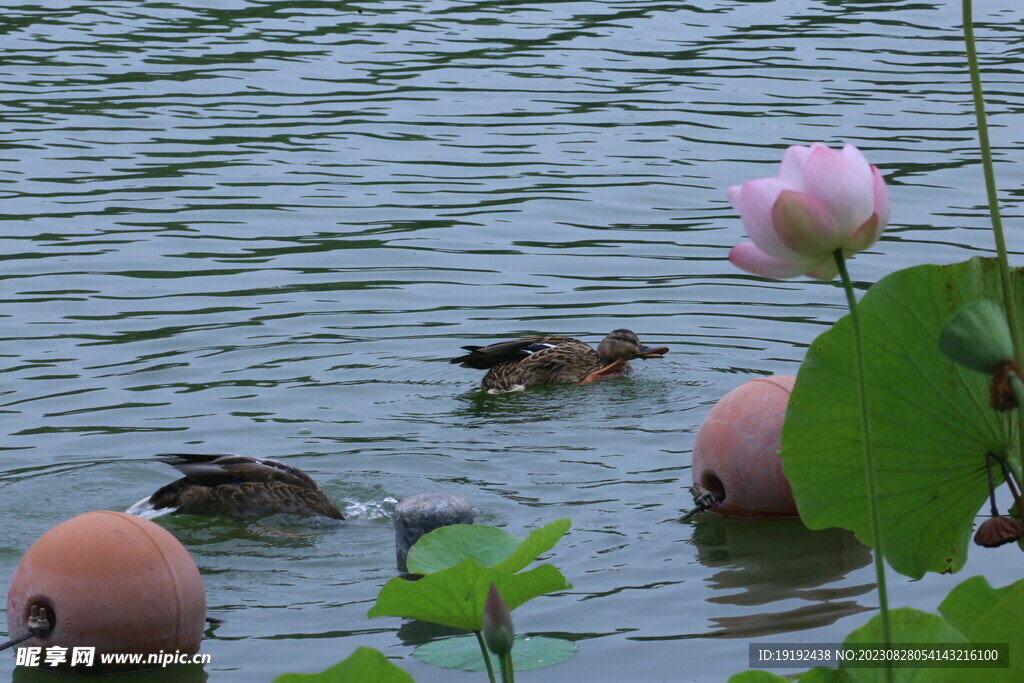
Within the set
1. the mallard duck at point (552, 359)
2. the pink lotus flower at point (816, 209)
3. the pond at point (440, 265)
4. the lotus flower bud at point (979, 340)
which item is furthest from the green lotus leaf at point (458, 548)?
the mallard duck at point (552, 359)

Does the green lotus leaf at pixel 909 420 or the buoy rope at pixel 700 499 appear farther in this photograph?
the buoy rope at pixel 700 499

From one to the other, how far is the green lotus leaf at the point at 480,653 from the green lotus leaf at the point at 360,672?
8.17 feet

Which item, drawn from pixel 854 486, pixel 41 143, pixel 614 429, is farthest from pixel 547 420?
pixel 41 143

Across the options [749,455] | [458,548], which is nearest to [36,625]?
[458,548]

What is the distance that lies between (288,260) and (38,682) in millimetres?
8167

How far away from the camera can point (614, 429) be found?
1105cm

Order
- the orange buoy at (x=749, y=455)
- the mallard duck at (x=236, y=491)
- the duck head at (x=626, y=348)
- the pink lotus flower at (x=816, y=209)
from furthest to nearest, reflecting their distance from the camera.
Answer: the duck head at (x=626, y=348), the mallard duck at (x=236, y=491), the orange buoy at (x=749, y=455), the pink lotus flower at (x=816, y=209)

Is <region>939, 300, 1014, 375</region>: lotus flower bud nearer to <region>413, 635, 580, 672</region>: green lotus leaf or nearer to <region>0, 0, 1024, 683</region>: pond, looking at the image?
<region>413, 635, 580, 672</region>: green lotus leaf

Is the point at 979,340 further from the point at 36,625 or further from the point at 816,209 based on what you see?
the point at 36,625

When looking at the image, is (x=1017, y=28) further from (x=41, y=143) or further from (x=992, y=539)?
(x=992, y=539)

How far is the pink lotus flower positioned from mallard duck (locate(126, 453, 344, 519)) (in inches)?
249

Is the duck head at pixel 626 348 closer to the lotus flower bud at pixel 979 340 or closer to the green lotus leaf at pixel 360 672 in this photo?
the green lotus leaf at pixel 360 672

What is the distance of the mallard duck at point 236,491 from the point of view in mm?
8969

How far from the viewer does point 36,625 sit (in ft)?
21.7
